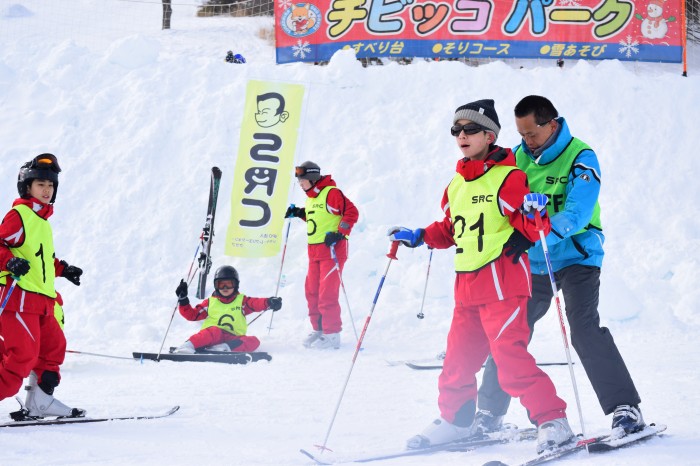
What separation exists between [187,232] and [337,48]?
4427 mm

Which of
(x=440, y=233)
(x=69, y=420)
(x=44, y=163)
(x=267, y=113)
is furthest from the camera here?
(x=267, y=113)

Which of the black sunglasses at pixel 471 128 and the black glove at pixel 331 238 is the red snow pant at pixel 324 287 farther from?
the black sunglasses at pixel 471 128

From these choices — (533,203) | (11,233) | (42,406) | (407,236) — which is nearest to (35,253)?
(11,233)

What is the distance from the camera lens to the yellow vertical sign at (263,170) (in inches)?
364

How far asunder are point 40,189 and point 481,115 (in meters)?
2.56

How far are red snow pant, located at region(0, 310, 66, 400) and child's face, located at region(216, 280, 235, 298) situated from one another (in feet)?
9.60

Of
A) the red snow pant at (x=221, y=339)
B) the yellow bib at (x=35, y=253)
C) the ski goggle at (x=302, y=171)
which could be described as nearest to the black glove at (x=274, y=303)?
the red snow pant at (x=221, y=339)

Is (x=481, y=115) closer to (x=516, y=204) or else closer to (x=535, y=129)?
(x=535, y=129)

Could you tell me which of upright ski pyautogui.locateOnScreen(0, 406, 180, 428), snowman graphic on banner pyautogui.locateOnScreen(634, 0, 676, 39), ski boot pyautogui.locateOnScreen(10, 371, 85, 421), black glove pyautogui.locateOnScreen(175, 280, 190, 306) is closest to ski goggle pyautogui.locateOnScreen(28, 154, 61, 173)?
ski boot pyautogui.locateOnScreen(10, 371, 85, 421)

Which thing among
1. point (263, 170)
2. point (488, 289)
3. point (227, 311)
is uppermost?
point (263, 170)

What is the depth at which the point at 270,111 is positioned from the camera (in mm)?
9664

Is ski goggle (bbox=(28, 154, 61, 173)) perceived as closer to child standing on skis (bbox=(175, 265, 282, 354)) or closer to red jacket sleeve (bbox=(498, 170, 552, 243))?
red jacket sleeve (bbox=(498, 170, 552, 243))

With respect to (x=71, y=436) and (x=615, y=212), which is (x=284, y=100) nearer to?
(x=615, y=212)

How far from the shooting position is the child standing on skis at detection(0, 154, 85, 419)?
4004mm
